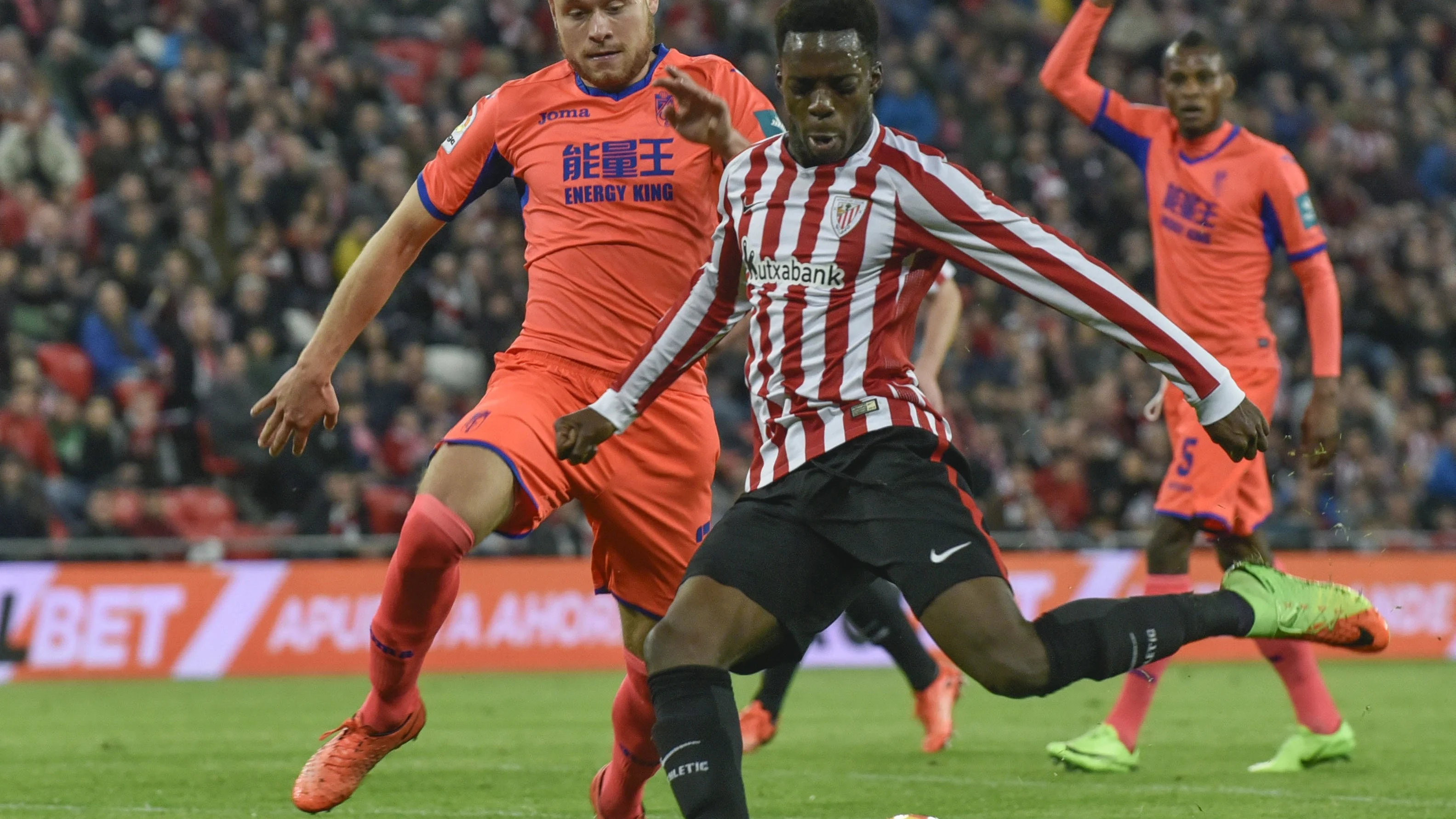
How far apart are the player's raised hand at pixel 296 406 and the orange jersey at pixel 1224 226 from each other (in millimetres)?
3700

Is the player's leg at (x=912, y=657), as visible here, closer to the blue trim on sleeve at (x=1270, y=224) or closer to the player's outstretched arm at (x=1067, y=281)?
the blue trim on sleeve at (x=1270, y=224)

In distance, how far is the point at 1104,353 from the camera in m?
17.6

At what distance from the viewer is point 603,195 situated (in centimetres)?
567

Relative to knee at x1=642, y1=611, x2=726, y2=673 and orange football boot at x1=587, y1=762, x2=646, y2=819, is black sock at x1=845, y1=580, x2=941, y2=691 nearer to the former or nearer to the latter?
orange football boot at x1=587, y1=762, x2=646, y2=819

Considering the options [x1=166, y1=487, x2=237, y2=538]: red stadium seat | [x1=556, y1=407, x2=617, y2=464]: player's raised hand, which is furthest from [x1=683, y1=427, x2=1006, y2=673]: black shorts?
[x1=166, y1=487, x2=237, y2=538]: red stadium seat

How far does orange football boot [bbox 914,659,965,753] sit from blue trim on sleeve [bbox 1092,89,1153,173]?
2.35 m

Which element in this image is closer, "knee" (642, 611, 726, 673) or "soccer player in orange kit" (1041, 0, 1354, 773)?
"knee" (642, 611, 726, 673)

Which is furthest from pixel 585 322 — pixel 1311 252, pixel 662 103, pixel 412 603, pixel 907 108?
pixel 907 108

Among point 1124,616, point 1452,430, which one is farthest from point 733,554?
point 1452,430

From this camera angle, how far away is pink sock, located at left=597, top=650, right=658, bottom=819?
5.60 metres

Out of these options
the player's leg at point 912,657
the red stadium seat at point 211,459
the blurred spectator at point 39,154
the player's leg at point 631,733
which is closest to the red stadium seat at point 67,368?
the red stadium seat at point 211,459

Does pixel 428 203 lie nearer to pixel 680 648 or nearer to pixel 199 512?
pixel 680 648

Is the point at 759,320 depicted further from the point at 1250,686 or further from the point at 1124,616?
the point at 1250,686

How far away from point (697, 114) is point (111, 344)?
10301 millimetres
